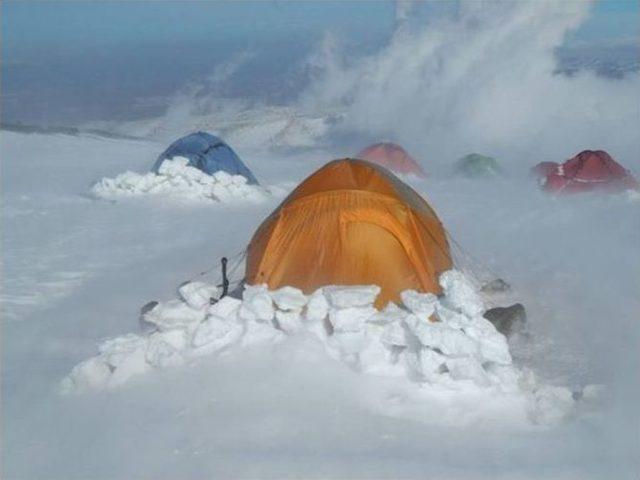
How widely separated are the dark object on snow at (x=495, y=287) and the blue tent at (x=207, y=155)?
25.0 ft

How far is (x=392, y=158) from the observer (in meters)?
18.7

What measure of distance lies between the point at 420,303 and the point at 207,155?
986cm

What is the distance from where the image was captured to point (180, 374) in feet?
20.7

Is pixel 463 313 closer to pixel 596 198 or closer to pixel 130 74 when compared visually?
pixel 596 198

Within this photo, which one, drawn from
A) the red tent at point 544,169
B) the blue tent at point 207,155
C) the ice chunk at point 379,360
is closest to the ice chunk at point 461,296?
the ice chunk at point 379,360

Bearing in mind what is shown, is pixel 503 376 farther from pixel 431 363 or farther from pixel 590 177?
pixel 590 177

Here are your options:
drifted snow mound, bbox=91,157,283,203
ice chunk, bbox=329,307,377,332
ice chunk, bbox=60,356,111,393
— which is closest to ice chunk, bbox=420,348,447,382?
ice chunk, bbox=329,307,377,332

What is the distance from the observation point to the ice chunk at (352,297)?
259 inches

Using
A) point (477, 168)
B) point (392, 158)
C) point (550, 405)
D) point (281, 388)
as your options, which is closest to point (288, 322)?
point (281, 388)

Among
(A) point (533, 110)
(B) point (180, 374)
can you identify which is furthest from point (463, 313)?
(A) point (533, 110)

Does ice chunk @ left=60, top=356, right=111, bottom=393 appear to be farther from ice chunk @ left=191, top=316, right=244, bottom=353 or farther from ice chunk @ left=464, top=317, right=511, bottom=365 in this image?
ice chunk @ left=464, top=317, right=511, bottom=365

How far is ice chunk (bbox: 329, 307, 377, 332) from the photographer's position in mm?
6516

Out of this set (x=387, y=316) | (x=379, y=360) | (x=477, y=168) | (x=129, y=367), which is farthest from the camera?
(x=477, y=168)

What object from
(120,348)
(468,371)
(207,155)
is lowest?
(468,371)
